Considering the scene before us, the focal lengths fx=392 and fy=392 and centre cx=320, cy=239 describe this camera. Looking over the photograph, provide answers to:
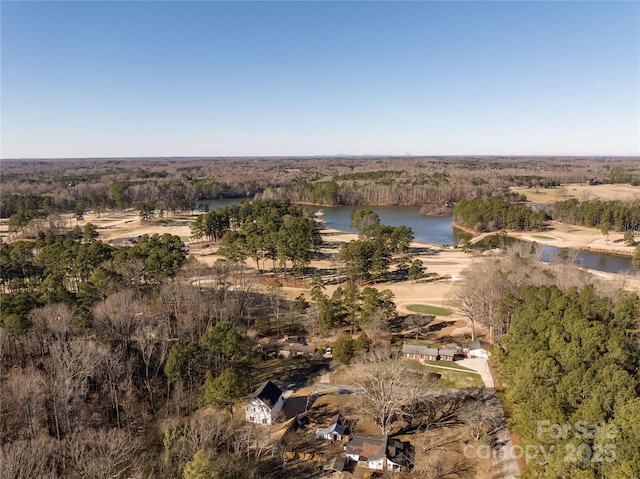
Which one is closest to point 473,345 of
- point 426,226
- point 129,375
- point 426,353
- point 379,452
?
point 426,353

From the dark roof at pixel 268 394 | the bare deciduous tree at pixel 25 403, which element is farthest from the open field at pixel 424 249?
the bare deciduous tree at pixel 25 403

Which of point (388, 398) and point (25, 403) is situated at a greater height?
point (25, 403)

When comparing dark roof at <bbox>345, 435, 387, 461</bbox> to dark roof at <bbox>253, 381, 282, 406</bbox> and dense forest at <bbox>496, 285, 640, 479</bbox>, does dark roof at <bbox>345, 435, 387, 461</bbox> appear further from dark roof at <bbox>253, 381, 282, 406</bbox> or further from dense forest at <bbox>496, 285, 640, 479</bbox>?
dense forest at <bbox>496, 285, 640, 479</bbox>

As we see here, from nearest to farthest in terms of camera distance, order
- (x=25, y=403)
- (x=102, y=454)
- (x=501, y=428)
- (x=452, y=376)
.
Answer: (x=102, y=454) < (x=25, y=403) < (x=501, y=428) < (x=452, y=376)

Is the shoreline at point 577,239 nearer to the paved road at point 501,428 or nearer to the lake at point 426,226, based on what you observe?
the lake at point 426,226

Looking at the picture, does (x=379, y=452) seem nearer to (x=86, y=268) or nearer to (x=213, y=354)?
(x=213, y=354)

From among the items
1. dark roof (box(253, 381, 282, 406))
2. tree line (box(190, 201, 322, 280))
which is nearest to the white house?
dark roof (box(253, 381, 282, 406))
